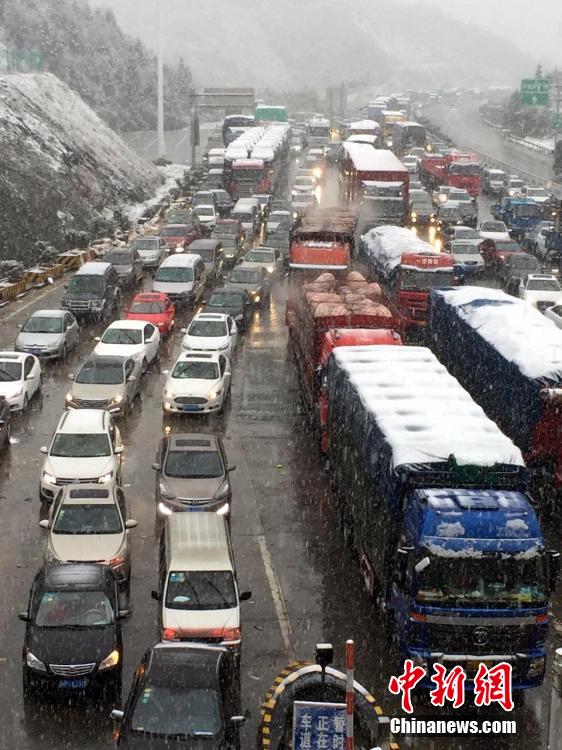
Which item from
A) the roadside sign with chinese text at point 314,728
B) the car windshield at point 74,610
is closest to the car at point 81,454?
the car windshield at point 74,610

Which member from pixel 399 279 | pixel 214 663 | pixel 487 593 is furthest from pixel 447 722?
pixel 399 279

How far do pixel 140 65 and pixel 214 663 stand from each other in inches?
5576

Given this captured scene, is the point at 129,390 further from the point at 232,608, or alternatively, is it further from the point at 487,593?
the point at 487,593

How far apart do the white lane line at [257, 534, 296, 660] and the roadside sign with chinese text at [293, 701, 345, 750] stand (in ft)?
13.7

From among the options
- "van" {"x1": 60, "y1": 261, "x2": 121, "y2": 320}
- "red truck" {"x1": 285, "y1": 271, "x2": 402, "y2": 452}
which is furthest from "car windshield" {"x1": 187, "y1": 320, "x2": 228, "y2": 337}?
"van" {"x1": 60, "y1": 261, "x2": 121, "y2": 320}

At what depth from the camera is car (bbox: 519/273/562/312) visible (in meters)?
36.9

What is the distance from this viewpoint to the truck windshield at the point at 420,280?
33619 mm

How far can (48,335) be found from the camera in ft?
99.5

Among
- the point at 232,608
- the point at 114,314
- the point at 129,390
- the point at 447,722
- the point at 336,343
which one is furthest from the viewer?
the point at 114,314

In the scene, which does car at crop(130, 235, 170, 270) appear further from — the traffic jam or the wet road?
the wet road

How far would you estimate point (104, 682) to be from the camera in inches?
512

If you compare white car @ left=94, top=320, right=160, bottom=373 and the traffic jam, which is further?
white car @ left=94, top=320, right=160, bottom=373

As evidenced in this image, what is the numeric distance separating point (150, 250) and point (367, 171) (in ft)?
33.5

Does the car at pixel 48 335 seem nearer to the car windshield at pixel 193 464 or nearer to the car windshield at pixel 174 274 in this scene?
the car windshield at pixel 174 274
